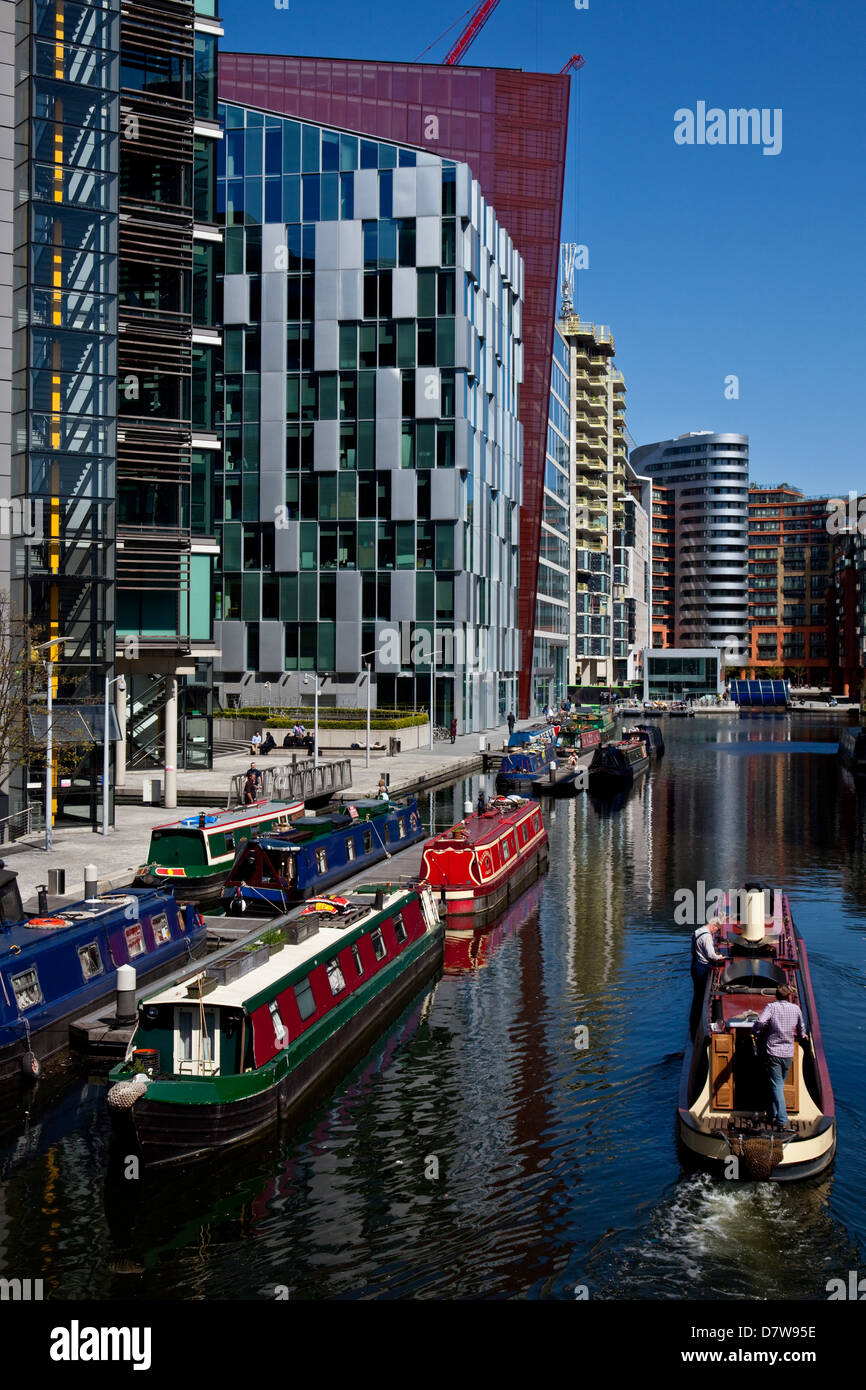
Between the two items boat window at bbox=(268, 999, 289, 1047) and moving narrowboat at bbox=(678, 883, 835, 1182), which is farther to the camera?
boat window at bbox=(268, 999, 289, 1047)

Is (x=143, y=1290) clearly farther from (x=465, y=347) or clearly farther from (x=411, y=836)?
(x=465, y=347)

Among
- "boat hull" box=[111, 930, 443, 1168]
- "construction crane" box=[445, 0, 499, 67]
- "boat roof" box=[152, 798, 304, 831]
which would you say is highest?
"construction crane" box=[445, 0, 499, 67]

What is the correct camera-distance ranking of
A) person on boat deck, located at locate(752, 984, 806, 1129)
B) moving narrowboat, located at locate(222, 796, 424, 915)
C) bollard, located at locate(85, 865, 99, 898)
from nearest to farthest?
person on boat deck, located at locate(752, 984, 806, 1129)
bollard, located at locate(85, 865, 99, 898)
moving narrowboat, located at locate(222, 796, 424, 915)

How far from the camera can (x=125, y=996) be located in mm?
24891

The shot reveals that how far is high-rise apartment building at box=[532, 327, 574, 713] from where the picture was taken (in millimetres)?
138375

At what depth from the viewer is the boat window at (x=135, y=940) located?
28.3 metres

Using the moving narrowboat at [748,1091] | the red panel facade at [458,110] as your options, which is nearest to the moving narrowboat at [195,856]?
the moving narrowboat at [748,1091]

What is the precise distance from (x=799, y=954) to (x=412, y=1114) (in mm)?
9637

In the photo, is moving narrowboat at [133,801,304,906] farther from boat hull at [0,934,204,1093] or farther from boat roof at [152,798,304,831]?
boat hull at [0,934,204,1093]

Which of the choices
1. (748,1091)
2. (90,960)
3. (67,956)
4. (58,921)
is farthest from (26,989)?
(748,1091)

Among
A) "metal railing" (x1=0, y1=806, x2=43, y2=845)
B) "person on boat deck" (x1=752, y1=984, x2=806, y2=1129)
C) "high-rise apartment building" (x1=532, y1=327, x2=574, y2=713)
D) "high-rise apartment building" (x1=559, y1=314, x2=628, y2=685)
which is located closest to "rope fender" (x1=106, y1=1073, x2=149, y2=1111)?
"person on boat deck" (x1=752, y1=984, x2=806, y2=1129)

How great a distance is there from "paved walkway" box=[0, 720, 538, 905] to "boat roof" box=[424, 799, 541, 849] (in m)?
9.00

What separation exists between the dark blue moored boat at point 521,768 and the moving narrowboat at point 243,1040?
141 feet

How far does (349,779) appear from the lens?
62844 millimetres
